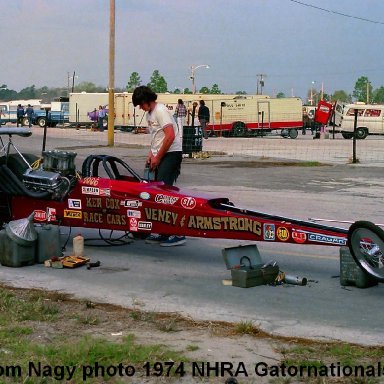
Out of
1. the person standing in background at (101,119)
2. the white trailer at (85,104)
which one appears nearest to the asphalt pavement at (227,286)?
the person standing in background at (101,119)

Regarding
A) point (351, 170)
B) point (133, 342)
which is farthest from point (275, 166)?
point (133, 342)

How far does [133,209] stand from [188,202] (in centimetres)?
74

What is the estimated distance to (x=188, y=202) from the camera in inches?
314

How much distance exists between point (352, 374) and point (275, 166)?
17.8 metres

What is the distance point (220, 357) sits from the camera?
530 centimetres

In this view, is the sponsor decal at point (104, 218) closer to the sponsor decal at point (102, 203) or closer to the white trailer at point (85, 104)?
the sponsor decal at point (102, 203)

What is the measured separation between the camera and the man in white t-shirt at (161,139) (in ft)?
31.7

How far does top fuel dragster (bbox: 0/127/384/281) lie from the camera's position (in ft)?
23.2

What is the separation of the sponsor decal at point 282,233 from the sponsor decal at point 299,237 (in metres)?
0.07

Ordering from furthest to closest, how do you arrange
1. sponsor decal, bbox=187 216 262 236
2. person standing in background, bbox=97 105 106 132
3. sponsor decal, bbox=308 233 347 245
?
person standing in background, bbox=97 105 106 132 → sponsor decal, bbox=187 216 262 236 → sponsor decal, bbox=308 233 347 245

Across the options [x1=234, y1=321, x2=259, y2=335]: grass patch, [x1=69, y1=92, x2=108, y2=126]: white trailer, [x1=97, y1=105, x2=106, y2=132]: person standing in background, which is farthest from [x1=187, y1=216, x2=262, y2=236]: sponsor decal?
[x1=69, y1=92, x2=108, y2=126]: white trailer

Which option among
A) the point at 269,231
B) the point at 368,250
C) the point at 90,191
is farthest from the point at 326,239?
the point at 90,191

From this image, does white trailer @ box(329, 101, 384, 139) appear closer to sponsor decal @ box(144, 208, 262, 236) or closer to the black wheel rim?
sponsor decal @ box(144, 208, 262, 236)

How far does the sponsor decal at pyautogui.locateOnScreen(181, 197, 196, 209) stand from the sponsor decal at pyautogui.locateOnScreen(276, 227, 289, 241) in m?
1.04
